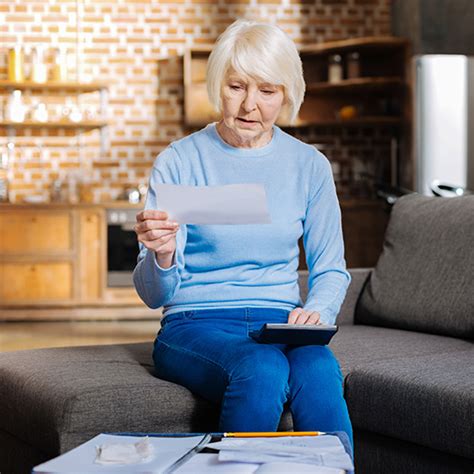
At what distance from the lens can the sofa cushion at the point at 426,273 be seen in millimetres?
2926

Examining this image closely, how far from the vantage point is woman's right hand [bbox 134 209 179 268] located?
1.91 meters

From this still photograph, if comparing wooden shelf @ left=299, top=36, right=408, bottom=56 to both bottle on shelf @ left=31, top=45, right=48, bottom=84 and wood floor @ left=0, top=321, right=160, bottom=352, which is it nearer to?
bottle on shelf @ left=31, top=45, right=48, bottom=84

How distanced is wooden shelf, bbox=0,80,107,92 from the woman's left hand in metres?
5.81

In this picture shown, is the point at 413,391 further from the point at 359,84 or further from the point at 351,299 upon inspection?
the point at 359,84

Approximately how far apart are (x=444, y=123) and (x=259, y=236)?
5082 mm

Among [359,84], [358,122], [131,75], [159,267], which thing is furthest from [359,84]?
[159,267]

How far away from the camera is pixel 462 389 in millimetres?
2137

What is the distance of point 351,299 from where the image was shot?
3246 millimetres

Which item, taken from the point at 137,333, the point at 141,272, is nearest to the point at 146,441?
the point at 141,272

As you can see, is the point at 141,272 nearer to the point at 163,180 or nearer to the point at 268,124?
the point at 163,180

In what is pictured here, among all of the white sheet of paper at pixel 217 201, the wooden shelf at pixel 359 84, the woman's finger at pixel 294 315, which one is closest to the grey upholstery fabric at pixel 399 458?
the woman's finger at pixel 294 315

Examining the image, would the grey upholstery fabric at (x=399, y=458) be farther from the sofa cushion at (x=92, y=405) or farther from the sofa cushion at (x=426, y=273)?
the sofa cushion at (x=426, y=273)

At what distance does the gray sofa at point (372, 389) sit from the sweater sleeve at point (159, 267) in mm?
195

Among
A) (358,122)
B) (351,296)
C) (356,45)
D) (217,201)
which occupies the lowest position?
(351,296)
